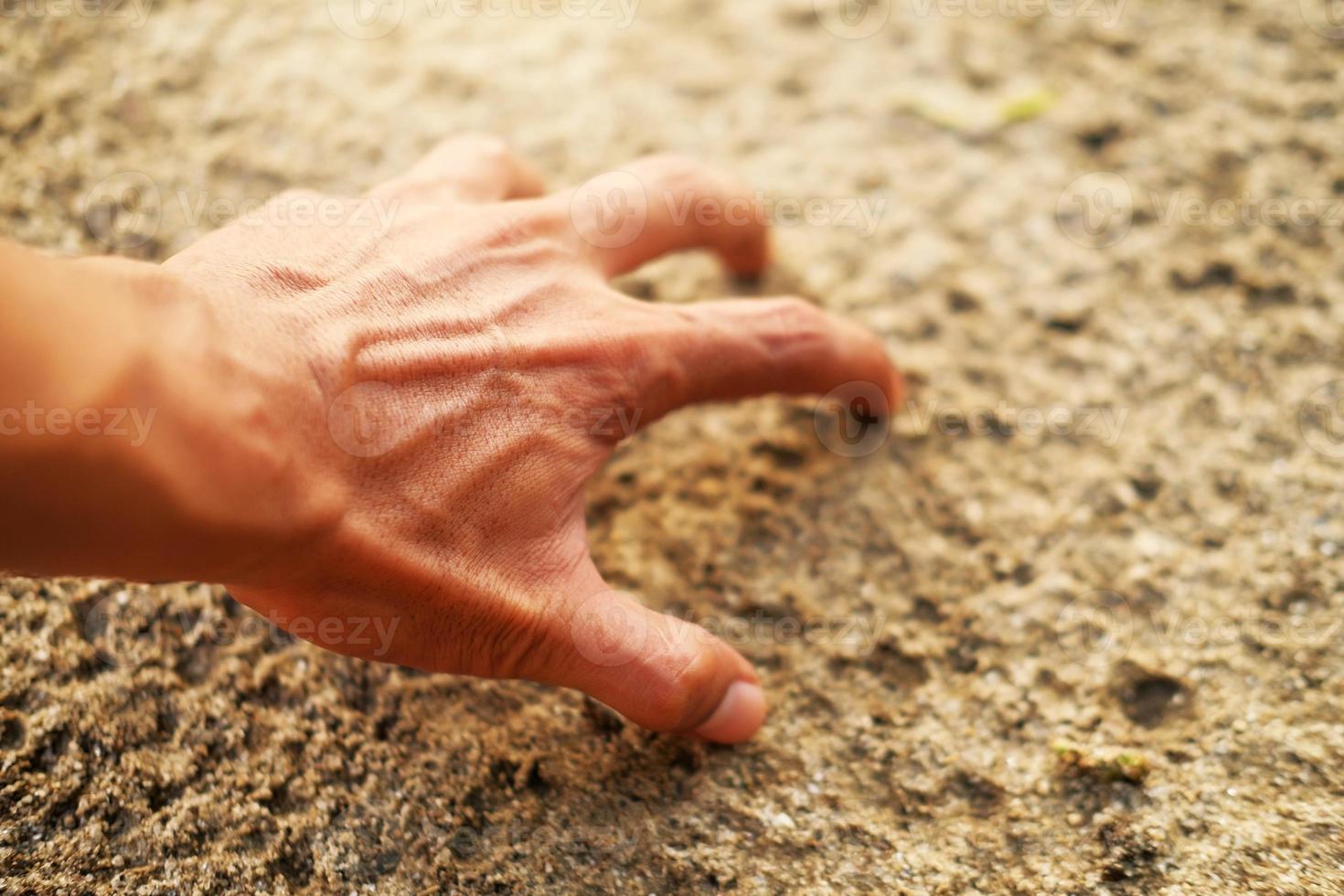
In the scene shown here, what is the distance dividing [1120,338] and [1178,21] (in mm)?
755

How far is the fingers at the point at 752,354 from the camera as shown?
3.79ft

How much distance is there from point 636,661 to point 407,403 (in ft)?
1.20

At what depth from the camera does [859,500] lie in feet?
4.32

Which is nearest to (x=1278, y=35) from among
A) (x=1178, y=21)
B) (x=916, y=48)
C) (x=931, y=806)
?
(x=1178, y=21)

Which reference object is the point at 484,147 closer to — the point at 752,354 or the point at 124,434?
the point at 752,354

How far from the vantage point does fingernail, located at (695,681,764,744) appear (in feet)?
3.46

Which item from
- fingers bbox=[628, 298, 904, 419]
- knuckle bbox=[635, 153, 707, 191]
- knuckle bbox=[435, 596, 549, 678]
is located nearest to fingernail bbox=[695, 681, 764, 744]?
knuckle bbox=[435, 596, 549, 678]

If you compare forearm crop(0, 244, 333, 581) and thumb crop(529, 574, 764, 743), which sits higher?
forearm crop(0, 244, 333, 581)

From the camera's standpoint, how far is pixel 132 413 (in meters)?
0.74

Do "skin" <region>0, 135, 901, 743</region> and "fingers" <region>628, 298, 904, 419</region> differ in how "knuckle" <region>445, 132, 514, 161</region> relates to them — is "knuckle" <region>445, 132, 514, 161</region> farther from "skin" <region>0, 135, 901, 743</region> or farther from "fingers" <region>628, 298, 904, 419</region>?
"fingers" <region>628, 298, 904, 419</region>

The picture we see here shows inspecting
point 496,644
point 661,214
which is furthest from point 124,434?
point 661,214

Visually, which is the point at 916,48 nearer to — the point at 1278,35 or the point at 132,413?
the point at 1278,35

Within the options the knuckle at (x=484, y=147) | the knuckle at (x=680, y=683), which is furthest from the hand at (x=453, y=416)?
the knuckle at (x=484, y=147)

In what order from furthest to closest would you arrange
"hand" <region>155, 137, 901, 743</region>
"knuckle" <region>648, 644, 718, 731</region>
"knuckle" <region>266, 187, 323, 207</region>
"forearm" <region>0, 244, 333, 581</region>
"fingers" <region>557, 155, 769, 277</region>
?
1. "fingers" <region>557, 155, 769, 277</region>
2. "knuckle" <region>266, 187, 323, 207</region>
3. "knuckle" <region>648, 644, 718, 731</region>
4. "hand" <region>155, 137, 901, 743</region>
5. "forearm" <region>0, 244, 333, 581</region>
